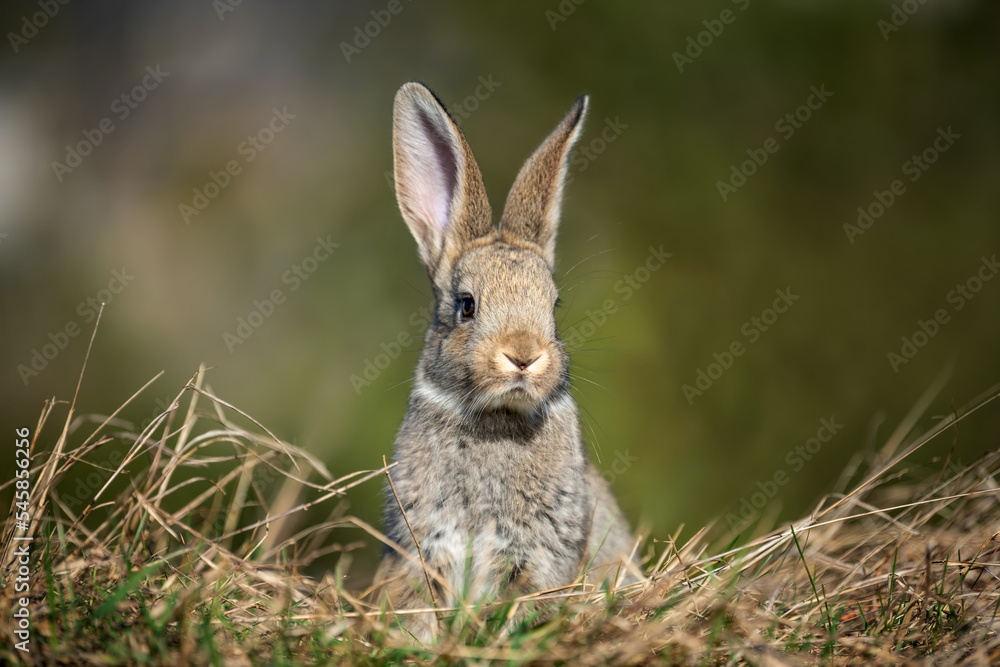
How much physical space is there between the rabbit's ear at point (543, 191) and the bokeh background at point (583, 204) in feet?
6.89

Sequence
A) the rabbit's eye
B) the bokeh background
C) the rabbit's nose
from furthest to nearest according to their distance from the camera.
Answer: the bokeh background, the rabbit's eye, the rabbit's nose

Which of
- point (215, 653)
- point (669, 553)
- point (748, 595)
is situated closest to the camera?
point (215, 653)

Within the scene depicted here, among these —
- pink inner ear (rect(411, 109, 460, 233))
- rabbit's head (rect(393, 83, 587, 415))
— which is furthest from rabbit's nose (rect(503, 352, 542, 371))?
pink inner ear (rect(411, 109, 460, 233))

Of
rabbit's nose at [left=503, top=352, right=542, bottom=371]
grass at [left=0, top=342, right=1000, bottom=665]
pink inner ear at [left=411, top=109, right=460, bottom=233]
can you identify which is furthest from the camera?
pink inner ear at [left=411, top=109, right=460, bottom=233]

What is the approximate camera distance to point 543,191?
154 inches

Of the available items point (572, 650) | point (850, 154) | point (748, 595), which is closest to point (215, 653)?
point (572, 650)

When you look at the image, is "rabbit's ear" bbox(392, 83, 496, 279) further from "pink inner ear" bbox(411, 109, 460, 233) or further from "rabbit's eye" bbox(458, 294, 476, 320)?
"rabbit's eye" bbox(458, 294, 476, 320)

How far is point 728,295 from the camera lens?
21.0ft

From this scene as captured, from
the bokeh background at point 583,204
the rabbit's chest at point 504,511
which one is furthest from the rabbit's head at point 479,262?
the bokeh background at point 583,204

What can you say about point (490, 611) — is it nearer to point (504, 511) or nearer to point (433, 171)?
point (504, 511)

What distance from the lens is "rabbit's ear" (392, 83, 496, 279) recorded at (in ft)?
12.1

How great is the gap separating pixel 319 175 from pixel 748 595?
5232 mm

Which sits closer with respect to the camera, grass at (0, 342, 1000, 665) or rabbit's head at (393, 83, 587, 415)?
grass at (0, 342, 1000, 665)

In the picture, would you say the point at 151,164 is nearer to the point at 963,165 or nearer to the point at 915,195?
the point at 915,195
